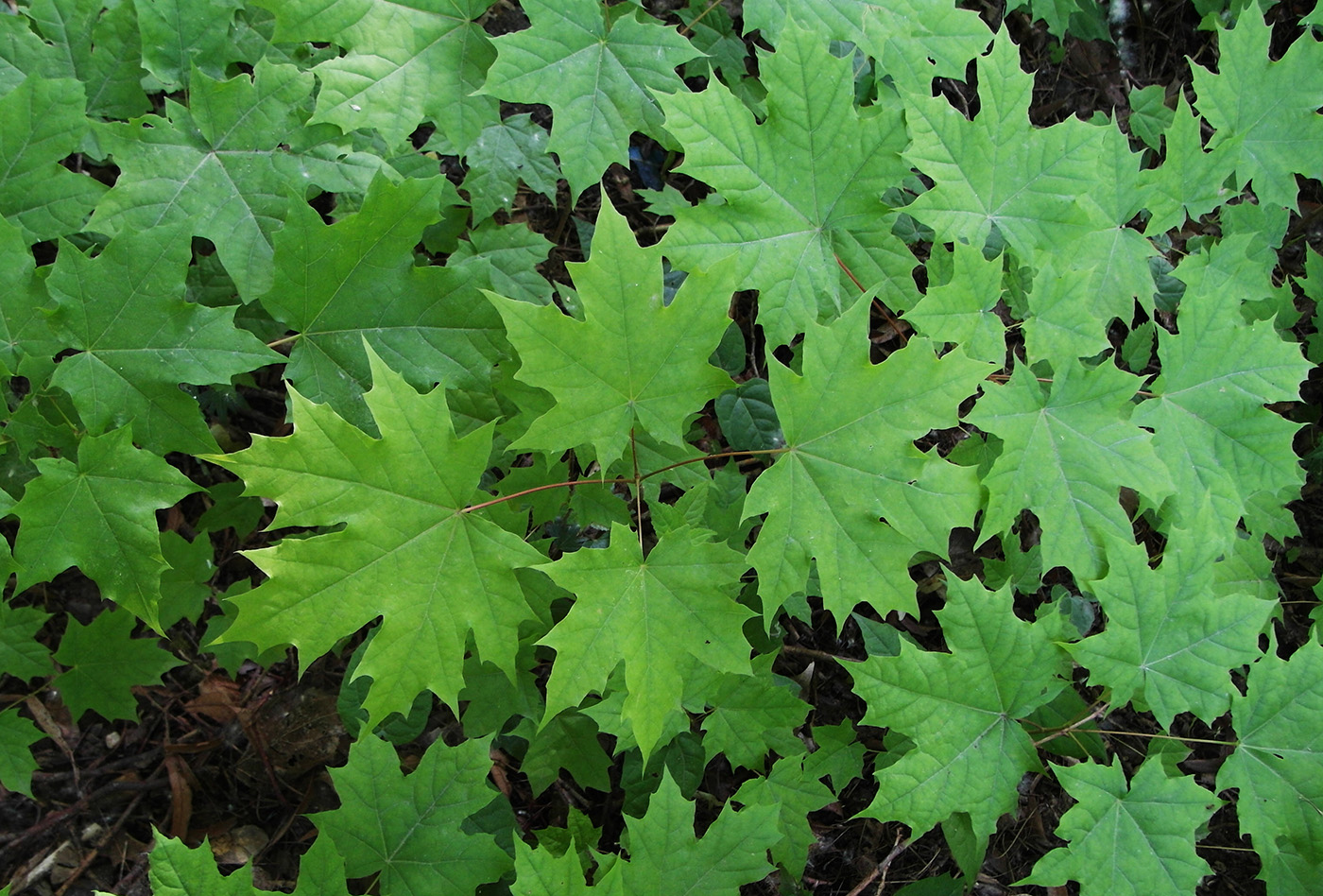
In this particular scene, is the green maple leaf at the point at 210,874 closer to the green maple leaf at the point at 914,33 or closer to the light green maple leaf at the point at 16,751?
the light green maple leaf at the point at 16,751

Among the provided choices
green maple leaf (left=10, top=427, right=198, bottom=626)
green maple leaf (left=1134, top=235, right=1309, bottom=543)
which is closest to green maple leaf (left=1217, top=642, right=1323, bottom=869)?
green maple leaf (left=1134, top=235, right=1309, bottom=543)

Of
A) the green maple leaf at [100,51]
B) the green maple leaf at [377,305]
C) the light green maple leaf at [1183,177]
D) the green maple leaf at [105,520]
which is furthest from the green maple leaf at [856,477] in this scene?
the green maple leaf at [100,51]

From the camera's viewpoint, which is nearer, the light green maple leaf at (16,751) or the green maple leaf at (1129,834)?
the green maple leaf at (1129,834)

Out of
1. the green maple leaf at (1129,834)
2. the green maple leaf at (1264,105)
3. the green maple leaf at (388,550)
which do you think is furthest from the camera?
the green maple leaf at (1264,105)

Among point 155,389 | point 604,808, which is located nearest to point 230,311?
point 155,389

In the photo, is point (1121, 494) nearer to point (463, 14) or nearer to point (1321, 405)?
point (1321, 405)

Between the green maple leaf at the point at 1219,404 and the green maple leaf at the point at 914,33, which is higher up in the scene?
the green maple leaf at the point at 914,33

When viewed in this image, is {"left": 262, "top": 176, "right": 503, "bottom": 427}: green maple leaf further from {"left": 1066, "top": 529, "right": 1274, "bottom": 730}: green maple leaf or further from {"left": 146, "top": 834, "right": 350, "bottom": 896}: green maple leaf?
{"left": 1066, "top": 529, "right": 1274, "bottom": 730}: green maple leaf

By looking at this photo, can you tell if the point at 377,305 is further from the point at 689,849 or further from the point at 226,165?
the point at 689,849
